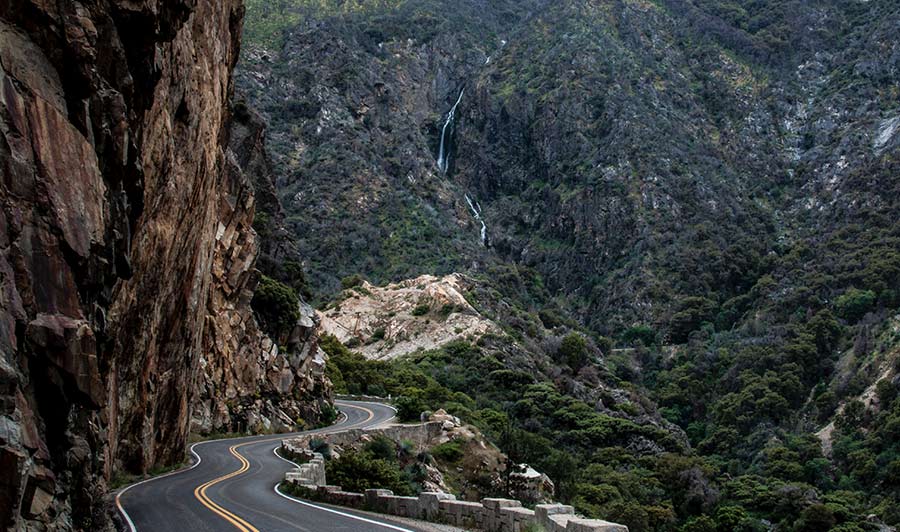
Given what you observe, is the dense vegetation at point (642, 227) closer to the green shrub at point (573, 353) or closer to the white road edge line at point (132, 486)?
the green shrub at point (573, 353)

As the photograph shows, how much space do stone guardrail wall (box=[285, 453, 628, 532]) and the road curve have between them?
21.7 inches

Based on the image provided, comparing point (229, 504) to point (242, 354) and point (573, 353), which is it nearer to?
point (242, 354)

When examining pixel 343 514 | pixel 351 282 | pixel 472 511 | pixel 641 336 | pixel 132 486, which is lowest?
pixel 132 486

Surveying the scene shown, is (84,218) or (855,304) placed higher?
(855,304)

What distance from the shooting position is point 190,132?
20.9m

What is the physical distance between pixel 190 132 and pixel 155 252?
347cm

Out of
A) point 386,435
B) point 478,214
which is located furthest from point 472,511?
point 478,214

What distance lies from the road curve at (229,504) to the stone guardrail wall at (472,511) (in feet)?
1.81

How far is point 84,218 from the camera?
453 inches

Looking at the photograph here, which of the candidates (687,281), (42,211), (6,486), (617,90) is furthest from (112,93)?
(617,90)

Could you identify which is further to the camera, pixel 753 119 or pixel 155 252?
pixel 753 119

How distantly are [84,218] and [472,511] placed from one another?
25.6 feet

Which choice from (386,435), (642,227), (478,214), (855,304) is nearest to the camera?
(386,435)

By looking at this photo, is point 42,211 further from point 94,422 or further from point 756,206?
point 756,206
